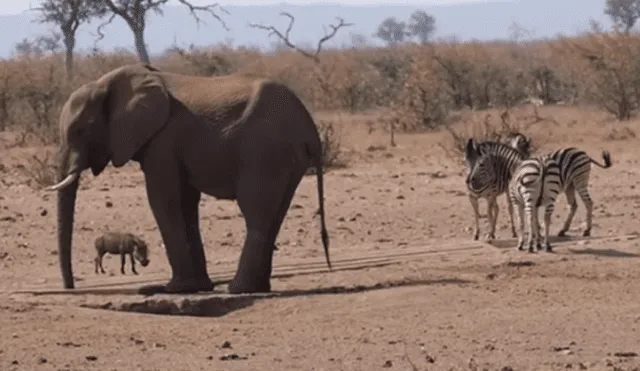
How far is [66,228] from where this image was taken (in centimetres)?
1357

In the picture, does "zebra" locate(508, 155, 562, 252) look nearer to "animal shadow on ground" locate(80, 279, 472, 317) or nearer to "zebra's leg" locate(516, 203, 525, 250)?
"zebra's leg" locate(516, 203, 525, 250)

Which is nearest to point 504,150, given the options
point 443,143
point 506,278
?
point 506,278

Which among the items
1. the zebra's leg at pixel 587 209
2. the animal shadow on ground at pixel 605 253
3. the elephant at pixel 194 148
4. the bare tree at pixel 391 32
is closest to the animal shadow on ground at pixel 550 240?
the zebra's leg at pixel 587 209

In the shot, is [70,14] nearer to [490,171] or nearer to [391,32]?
[490,171]

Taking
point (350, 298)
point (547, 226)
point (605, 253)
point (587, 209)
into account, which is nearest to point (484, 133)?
point (587, 209)

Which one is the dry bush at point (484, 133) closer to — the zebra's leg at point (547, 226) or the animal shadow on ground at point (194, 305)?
the zebra's leg at point (547, 226)

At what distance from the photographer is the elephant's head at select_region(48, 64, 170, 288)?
43.4 ft

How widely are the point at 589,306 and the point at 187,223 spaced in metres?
3.51

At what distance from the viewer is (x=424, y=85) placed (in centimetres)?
3512

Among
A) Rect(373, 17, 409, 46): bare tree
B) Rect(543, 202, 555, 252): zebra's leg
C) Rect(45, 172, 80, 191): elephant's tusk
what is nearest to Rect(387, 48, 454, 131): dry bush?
Rect(543, 202, 555, 252): zebra's leg

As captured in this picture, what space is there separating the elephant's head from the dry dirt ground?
2.53 feet

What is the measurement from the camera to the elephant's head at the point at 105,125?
13227 mm

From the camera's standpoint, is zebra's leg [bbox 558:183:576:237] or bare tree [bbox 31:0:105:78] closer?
zebra's leg [bbox 558:183:576:237]

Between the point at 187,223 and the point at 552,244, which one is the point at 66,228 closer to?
the point at 187,223
